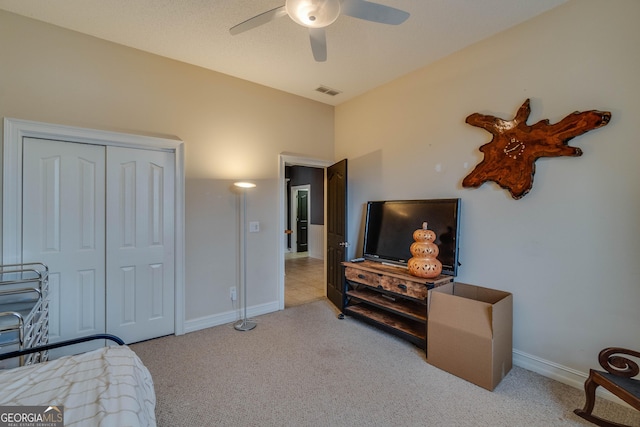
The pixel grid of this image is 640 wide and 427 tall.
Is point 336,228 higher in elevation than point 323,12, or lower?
lower

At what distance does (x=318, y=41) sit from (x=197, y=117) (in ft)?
5.90

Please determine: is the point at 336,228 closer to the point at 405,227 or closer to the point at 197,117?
the point at 405,227

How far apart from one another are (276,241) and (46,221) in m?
2.25

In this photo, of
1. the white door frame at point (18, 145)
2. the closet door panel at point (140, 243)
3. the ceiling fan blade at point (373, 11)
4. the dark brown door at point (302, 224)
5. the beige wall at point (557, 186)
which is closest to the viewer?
the ceiling fan blade at point (373, 11)

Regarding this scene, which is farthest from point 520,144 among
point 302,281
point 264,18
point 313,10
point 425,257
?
point 302,281

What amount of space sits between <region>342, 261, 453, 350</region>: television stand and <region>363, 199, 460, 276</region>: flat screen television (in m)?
0.14

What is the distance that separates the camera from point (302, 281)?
5359 mm

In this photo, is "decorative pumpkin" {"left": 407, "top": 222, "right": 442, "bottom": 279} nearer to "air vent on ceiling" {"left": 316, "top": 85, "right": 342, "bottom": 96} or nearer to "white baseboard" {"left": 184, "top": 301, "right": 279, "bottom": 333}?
"white baseboard" {"left": 184, "top": 301, "right": 279, "bottom": 333}

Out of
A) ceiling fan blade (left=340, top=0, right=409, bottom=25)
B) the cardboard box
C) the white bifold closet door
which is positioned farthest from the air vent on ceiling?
the cardboard box

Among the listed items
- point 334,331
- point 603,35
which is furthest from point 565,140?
point 334,331

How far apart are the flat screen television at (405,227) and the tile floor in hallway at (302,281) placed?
1.34 m

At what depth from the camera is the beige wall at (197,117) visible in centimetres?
239

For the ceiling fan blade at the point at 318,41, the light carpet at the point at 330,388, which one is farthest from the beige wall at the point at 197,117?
the ceiling fan blade at the point at 318,41

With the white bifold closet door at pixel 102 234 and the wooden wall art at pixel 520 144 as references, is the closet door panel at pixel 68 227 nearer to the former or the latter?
the white bifold closet door at pixel 102 234
